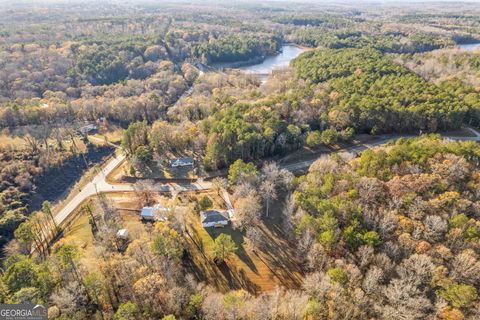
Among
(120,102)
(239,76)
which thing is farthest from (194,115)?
(239,76)

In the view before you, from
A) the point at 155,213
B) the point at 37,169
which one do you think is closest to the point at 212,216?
the point at 155,213

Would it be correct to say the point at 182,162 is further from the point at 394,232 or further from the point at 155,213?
the point at 394,232

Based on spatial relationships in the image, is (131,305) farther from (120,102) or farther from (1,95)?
(1,95)

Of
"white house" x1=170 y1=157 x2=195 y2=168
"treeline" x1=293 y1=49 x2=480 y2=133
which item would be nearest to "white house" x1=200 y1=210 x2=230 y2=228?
"white house" x1=170 y1=157 x2=195 y2=168

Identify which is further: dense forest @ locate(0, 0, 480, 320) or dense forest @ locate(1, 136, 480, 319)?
dense forest @ locate(0, 0, 480, 320)

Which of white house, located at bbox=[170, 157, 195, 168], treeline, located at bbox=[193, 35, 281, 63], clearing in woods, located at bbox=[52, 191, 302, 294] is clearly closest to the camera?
clearing in woods, located at bbox=[52, 191, 302, 294]

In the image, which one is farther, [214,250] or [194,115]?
[194,115]

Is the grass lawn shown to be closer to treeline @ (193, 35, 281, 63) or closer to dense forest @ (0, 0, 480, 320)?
dense forest @ (0, 0, 480, 320)
